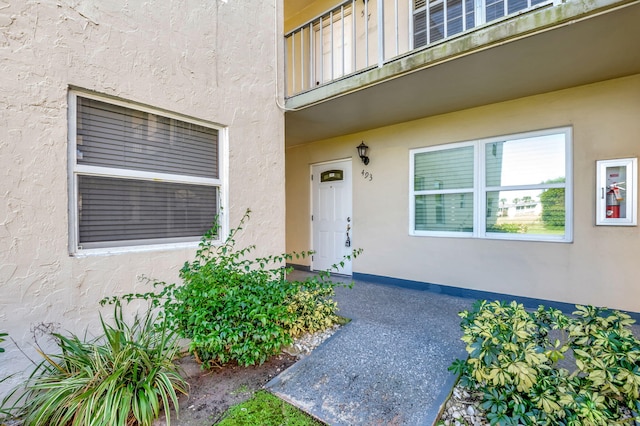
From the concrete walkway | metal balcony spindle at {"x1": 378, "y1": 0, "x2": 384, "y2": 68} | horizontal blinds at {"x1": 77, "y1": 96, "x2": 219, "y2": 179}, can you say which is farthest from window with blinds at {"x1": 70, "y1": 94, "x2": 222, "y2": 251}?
metal balcony spindle at {"x1": 378, "y1": 0, "x2": 384, "y2": 68}

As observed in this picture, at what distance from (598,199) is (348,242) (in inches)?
135

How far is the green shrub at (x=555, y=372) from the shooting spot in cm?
152

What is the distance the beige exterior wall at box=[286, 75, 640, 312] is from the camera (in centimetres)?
318

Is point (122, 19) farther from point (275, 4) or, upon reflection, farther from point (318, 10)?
point (318, 10)

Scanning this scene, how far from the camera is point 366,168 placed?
5043 millimetres

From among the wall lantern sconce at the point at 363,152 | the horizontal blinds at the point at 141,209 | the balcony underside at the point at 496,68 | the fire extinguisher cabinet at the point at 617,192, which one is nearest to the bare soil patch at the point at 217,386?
the horizontal blinds at the point at 141,209

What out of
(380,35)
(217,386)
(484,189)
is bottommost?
(217,386)

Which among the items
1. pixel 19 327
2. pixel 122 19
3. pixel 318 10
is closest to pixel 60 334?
pixel 19 327

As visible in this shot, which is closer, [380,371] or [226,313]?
[226,313]

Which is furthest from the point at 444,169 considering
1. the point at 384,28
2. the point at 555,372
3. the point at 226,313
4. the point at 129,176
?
the point at 129,176

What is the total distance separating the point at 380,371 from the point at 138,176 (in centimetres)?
266

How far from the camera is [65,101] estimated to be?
2104 millimetres

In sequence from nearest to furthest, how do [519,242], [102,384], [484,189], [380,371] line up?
[102,384] < [380,371] < [519,242] < [484,189]

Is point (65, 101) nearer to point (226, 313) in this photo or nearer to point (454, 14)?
point (226, 313)
